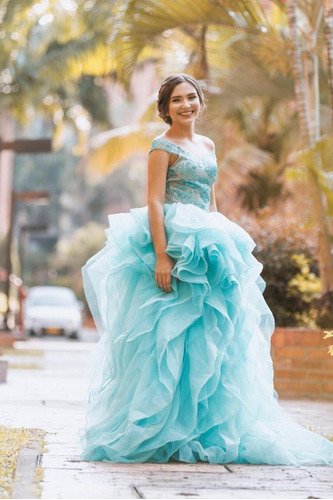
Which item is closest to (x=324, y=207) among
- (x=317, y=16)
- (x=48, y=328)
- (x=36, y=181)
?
(x=317, y=16)

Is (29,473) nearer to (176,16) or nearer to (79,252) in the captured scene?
(176,16)

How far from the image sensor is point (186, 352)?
4.89m

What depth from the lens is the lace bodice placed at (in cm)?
516

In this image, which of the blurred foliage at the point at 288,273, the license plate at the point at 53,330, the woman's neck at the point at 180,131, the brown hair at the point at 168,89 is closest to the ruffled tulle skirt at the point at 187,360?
the woman's neck at the point at 180,131

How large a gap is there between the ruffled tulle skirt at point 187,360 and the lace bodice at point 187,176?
12 cm

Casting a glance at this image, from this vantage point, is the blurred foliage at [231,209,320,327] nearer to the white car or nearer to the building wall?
the building wall

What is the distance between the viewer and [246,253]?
5184mm

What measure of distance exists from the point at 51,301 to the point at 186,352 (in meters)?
21.7

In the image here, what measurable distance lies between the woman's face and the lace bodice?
0.17 metres

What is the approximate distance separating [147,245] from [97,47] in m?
16.4

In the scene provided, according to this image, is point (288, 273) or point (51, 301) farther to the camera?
point (51, 301)

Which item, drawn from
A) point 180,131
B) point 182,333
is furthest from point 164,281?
point 180,131

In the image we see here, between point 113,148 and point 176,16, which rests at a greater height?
A: point 176,16

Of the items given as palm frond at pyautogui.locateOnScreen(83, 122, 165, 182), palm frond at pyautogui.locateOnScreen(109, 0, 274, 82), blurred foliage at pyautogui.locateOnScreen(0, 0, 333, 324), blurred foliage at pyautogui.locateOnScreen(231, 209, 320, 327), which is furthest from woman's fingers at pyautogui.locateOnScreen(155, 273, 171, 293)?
palm frond at pyautogui.locateOnScreen(83, 122, 165, 182)
